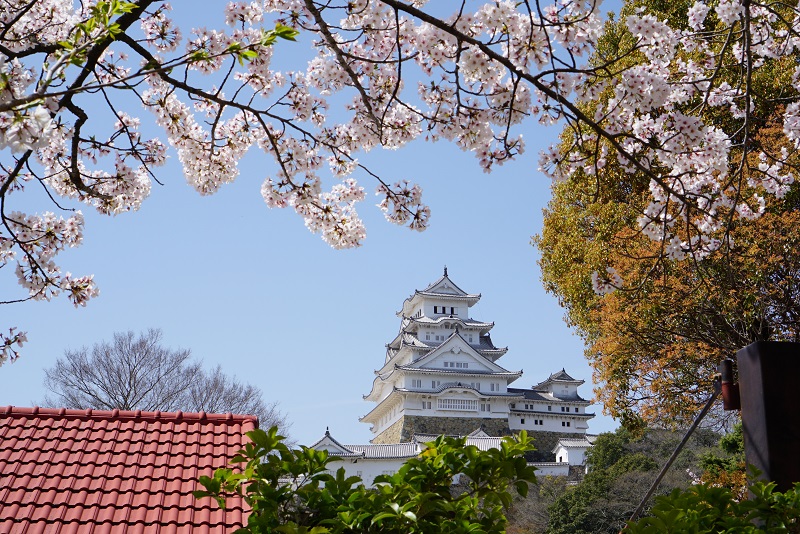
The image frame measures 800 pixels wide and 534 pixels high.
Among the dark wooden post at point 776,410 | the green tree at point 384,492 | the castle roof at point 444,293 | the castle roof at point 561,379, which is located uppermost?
the castle roof at point 444,293

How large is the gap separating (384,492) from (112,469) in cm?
418

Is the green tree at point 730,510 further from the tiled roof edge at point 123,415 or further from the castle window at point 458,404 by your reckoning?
the castle window at point 458,404

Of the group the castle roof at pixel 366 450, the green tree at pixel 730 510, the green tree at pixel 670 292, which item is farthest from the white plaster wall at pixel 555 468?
the green tree at pixel 730 510

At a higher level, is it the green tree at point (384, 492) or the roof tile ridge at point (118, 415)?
the roof tile ridge at point (118, 415)

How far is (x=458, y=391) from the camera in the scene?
38125 millimetres

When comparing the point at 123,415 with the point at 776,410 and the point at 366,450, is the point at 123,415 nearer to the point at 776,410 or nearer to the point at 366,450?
the point at 776,410

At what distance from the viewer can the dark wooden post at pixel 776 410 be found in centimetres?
362

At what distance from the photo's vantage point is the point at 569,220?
1245 centimetres

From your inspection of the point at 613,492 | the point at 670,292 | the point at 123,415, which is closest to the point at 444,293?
the point at 613,492

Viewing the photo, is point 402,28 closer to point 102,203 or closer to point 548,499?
point 102,203

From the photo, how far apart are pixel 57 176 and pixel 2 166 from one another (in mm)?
872

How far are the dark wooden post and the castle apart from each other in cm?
3090

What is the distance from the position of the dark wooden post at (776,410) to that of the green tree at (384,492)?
179 centimetres

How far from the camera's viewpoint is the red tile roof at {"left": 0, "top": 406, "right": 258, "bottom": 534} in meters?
5.21
